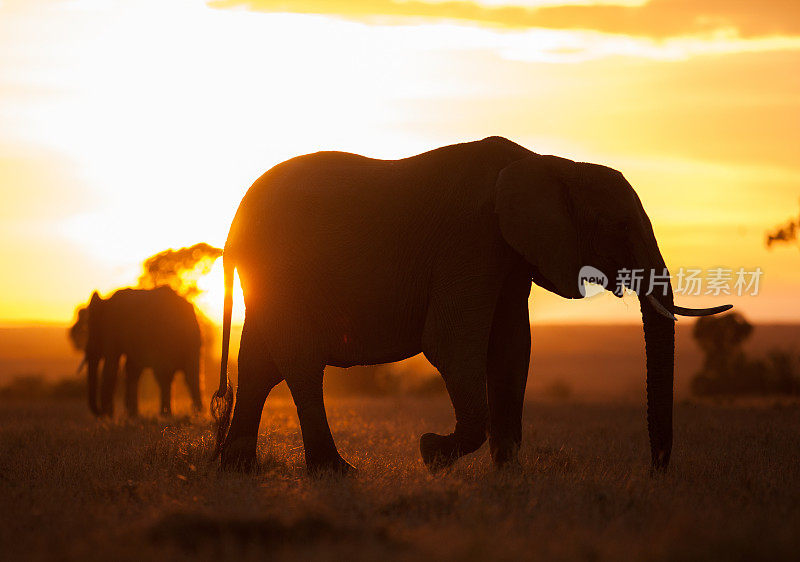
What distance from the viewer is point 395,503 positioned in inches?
329

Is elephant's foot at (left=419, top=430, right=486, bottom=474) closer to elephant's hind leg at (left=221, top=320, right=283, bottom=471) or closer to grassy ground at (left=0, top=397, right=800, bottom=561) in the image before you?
grassy ground at (left=0, top=397, right=800, bottom=561)

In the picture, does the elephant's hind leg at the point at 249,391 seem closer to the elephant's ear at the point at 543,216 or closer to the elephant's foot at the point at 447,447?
the elephant's foot at the point at 447,447

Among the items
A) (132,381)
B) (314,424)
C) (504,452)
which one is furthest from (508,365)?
(132,381)

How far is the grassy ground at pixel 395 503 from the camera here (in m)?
6.89

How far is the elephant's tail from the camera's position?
11523mm

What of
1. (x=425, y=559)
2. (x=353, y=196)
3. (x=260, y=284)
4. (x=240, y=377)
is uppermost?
(x=353, y=196)

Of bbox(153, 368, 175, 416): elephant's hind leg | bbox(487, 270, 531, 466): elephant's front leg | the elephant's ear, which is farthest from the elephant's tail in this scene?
bbox(153, 368, 175, 416): elephant's hind leg

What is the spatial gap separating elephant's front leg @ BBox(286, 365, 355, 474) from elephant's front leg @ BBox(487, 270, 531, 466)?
1.61m

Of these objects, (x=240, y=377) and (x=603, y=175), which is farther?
(x=240, y=377)

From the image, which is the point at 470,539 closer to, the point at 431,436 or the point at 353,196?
the point at 431,436

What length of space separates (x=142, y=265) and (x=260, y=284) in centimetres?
1961

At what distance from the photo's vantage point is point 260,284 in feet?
37.1

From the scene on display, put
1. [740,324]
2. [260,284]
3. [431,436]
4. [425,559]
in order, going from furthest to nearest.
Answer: [740,324] → [260,284] → [431,436] → [425,559]

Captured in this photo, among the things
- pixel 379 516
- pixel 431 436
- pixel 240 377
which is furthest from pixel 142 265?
pixel 379 516
